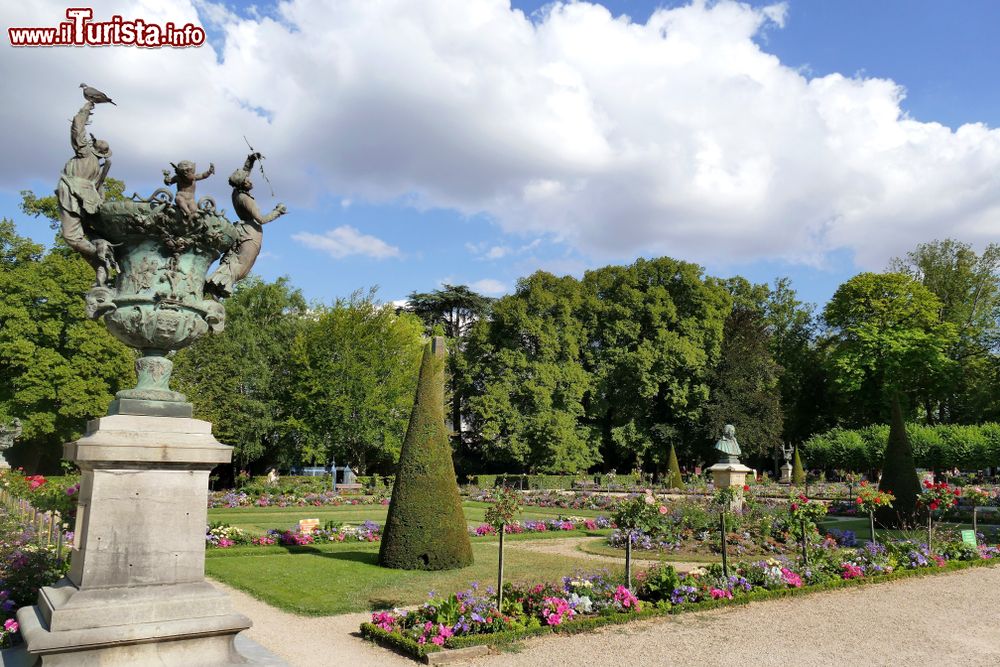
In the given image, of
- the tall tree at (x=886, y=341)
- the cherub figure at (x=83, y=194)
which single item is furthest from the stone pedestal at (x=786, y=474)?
the cherub figure at (x=83, y=194)

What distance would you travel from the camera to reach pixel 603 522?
65.3ft

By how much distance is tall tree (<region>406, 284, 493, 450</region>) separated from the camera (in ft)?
142

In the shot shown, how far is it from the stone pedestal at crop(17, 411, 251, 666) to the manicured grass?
4.46 metres

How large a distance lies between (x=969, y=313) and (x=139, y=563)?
158ft

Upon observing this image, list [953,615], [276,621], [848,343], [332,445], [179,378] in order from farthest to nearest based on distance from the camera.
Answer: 1. [848,343]
2. [332,445]
3. [179,378]
4. [953,615]
5. [276,621]

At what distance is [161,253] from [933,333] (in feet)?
142

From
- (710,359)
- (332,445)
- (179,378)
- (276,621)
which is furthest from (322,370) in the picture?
(276,621)

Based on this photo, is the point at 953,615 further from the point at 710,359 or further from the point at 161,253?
the point at 710,359

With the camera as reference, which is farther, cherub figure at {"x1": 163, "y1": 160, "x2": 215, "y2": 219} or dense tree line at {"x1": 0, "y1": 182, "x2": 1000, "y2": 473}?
dense tree line at {"x1": 0, "y1": 182, "x2": 1000, "y2": 473}

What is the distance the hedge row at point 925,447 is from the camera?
3409cm

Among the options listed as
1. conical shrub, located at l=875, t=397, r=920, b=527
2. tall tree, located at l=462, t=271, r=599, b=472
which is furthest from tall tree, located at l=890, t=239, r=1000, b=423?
conical shrub, located at l=875, t=397, r=920, b=527

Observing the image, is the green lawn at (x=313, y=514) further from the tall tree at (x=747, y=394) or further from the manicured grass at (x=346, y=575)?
the tall tree at (x=747, y=394)

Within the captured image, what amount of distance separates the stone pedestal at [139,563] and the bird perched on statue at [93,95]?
7.61 ft

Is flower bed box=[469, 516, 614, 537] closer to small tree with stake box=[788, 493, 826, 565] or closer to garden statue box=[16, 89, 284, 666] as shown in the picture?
small tree with stake box=[788, 493, 826, 565]
